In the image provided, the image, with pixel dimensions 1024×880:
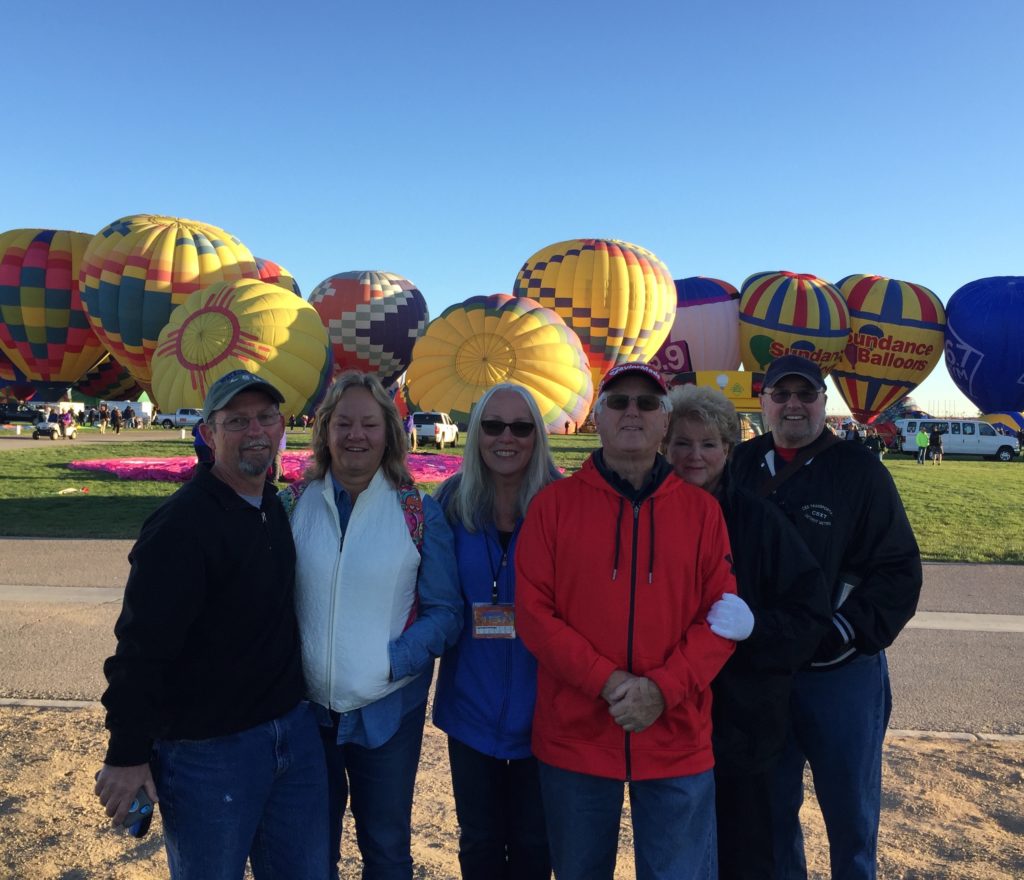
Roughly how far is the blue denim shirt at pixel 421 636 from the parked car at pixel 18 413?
42.8 meters

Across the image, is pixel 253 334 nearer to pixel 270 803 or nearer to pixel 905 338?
pixel 270 803

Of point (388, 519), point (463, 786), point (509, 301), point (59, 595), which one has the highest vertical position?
point (509, 301)

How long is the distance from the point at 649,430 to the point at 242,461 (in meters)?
1.16

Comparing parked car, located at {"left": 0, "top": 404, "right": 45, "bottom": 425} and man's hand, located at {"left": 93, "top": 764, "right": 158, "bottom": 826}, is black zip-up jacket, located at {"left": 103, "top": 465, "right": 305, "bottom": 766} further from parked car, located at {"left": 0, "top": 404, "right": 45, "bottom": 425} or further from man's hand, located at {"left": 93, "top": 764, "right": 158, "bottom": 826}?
parked car, located at {"left": 0, "top": 404, "right": 45, "bottom": 425}

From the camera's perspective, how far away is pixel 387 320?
1188 inches

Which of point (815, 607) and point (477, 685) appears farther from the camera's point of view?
point (477, 685)

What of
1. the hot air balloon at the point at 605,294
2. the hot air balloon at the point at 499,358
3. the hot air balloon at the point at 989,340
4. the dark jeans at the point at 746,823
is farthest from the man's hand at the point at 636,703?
the hot air balloon at the point at 989,340

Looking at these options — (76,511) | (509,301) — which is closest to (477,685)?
(76,511)

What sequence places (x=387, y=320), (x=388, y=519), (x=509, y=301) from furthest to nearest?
(x=387, y=320) → (x=509, y=301) → (x=388, y=519)

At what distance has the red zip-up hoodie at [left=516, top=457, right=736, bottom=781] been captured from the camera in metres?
2.01

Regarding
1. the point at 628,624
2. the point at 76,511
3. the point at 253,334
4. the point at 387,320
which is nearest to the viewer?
the point at 628,624

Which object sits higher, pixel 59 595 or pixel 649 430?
pixel 649 430

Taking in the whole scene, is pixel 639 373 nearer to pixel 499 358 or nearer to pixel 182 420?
pixel 499 358

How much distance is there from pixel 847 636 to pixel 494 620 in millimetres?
1084
